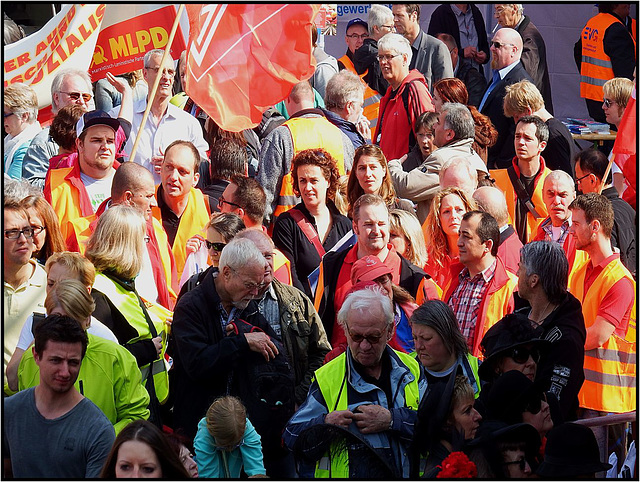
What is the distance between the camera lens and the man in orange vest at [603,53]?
1160 cm

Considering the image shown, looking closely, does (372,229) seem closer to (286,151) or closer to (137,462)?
(286,151)

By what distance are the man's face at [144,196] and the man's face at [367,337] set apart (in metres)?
2.21

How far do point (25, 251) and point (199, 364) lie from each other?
4.02 ft

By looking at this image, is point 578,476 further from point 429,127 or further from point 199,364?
point 429,127

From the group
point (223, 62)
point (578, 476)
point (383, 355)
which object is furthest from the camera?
point (223, 62)

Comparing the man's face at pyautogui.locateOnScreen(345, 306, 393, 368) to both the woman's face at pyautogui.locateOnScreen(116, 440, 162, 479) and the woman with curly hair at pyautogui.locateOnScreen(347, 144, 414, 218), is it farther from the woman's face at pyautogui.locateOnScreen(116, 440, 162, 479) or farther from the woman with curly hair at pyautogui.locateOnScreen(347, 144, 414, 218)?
the woman with curly hair at pyautogui.locateOnScreen(347, 144, 414, 218)

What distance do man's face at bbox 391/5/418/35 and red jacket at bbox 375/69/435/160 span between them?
194cm

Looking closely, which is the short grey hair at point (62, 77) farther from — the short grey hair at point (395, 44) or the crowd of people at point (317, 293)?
the short grey hair at point (395, 44)

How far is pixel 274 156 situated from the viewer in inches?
317

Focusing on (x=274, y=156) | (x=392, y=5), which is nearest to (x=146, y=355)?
(x=274, y=156)

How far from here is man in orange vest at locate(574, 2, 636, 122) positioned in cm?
1160

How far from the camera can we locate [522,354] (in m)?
5.14

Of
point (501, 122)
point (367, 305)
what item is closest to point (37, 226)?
point (367, 305)

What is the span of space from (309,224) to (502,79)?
384 centimetres
